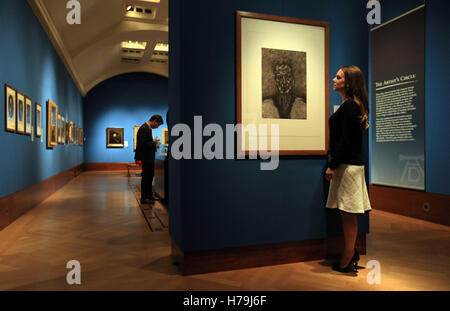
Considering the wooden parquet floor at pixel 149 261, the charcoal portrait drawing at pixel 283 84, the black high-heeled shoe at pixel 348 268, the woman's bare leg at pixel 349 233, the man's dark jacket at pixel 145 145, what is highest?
the charcoal portrait drawing at pixel 283 84

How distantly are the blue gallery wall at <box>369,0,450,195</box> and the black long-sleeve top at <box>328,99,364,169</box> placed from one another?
10.0 feet

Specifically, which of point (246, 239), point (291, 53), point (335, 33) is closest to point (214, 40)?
point (291, 53)

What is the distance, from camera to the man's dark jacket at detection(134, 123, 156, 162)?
21.4 ft

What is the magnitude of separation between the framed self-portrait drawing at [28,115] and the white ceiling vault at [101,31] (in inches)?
72.0

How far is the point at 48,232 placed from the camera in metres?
4.39

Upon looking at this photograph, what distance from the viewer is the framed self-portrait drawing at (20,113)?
5469mm

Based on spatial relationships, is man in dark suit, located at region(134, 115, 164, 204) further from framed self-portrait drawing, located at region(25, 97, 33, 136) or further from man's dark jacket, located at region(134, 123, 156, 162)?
framed self-portrait drawing, located at region(25, 97, 33, 136)

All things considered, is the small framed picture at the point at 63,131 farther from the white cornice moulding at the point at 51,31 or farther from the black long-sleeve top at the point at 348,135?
the black long-sleeve top at the point at 348,135

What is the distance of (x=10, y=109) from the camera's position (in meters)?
5.06

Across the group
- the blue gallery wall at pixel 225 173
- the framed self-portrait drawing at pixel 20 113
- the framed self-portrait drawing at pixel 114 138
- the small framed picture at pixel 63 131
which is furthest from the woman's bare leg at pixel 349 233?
the framed self-portrait drawing at pixel 114 138

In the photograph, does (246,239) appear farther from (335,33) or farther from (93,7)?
(93,7)

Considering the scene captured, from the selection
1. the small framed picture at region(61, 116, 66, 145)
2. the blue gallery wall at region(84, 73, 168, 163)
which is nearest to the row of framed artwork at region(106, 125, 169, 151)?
the blue gallery wall at region(84, 73, 168, 163)
